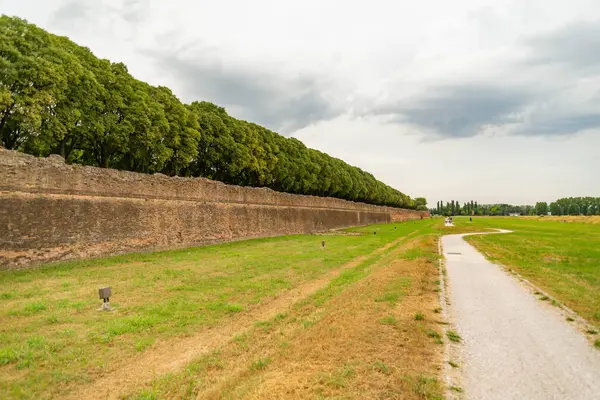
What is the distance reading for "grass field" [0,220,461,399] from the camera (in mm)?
5156

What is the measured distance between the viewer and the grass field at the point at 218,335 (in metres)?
5.16

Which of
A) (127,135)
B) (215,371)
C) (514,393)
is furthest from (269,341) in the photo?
(127,135)

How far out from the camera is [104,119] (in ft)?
68.9

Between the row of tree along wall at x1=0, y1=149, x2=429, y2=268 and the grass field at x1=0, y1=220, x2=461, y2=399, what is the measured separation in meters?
2.37

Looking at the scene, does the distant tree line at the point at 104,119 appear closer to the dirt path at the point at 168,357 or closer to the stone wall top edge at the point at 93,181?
the stone wall top edge at the point at 93,181

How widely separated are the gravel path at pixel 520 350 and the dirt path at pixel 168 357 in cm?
456

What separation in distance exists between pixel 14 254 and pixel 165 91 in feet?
56.9

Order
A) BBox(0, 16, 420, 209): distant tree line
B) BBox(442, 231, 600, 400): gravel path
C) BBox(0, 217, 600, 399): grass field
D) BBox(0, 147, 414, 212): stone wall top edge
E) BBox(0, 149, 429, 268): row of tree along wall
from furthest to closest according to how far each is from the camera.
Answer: BBox(0, 16, 420, 209): distant tree line
BBox(0, 147, 414, 212): stone wall top edge
BBox(0, 149, 429, 268): row of tree along wall
BBox(0, 217, 600, 399): grass field
BBox(442, 231, 600, 400): gravel path

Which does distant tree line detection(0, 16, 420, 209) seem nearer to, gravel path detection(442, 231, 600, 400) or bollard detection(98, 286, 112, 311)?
bollard detection(98, 286, 112, 311)

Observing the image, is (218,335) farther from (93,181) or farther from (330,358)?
Answer: (93,181)

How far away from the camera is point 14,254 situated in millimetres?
14328

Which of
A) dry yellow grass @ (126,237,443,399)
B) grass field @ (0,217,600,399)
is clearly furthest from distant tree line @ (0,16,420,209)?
dry yellow grass @ (126,237,443,399)

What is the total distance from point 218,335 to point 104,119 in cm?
1852

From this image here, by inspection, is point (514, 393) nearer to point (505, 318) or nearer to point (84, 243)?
point (505, 318)
